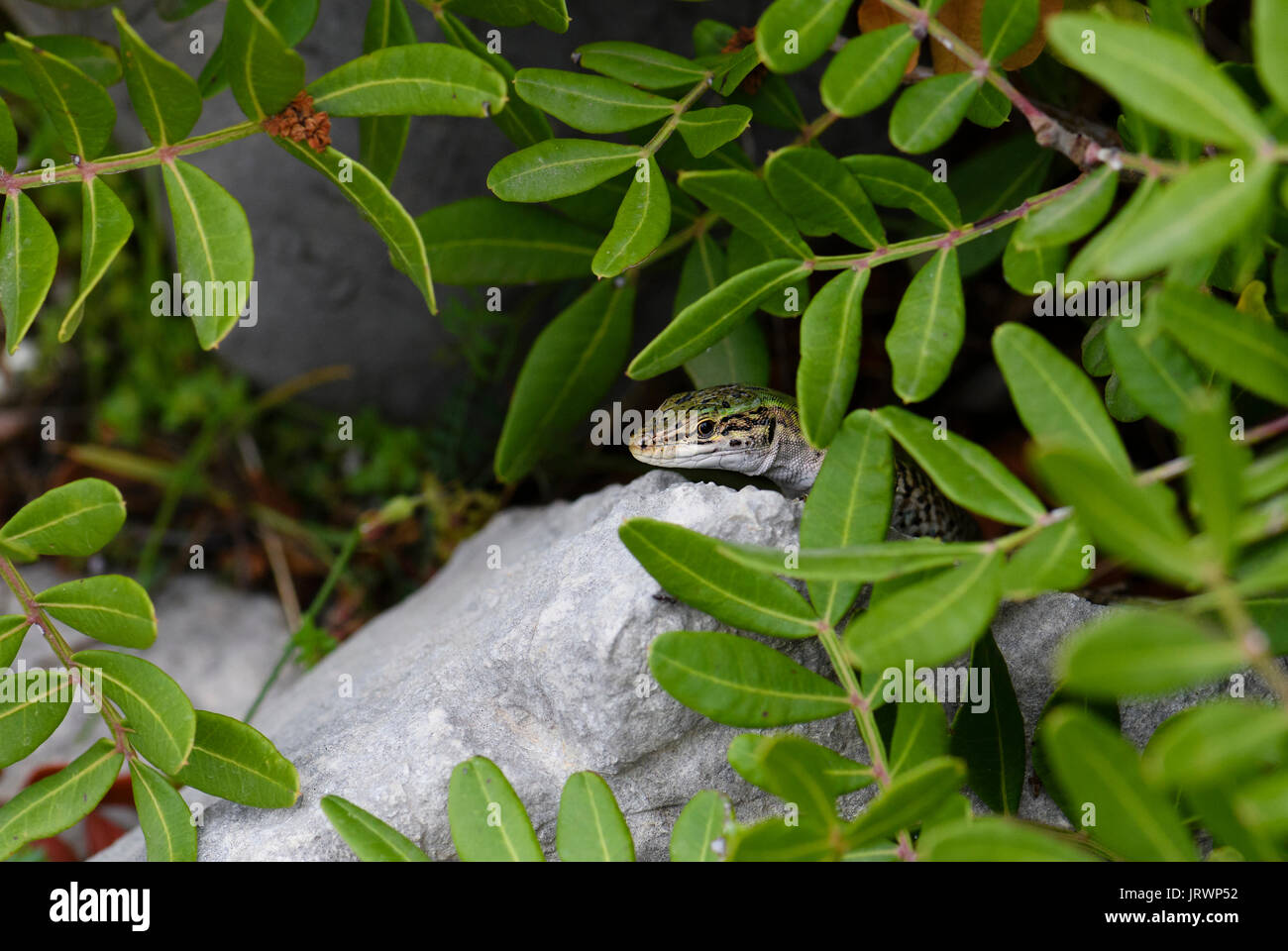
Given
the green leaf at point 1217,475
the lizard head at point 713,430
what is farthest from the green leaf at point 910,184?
the green leaf at point 1217,475

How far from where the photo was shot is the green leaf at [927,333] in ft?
6.42

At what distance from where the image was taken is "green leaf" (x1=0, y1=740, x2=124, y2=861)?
2.17 m

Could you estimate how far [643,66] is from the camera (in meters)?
2.41

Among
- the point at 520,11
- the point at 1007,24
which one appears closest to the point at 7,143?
the point at 520,11

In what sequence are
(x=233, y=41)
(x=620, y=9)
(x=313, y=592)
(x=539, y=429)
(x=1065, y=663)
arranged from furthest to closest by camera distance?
(x=313, y=592)
(x=620, y=9)
(x=539, y=429)
(x=233, y=41)
(x=1065, y=663)

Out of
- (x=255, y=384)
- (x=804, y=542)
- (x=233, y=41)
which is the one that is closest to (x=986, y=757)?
(x=804, y=542)

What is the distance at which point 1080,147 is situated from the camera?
196 centimetres

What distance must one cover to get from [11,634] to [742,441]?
1.79 m

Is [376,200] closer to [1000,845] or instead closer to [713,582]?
[713,582]

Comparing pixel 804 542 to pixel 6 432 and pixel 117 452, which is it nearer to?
pixel 117 452

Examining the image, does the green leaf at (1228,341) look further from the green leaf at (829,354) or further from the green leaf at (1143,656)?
the green leaf at (829,354)

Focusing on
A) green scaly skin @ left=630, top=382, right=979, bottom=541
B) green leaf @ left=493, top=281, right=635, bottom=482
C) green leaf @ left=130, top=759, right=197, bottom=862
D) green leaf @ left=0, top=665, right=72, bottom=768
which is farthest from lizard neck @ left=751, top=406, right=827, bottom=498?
green leaf @ left=0, top=665, right=72, bottom=768

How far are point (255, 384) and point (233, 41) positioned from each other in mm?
2854

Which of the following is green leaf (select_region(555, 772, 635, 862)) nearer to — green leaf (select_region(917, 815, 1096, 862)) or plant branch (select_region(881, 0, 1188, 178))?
green leaf (select_region(917, 815, 1096, 862))
